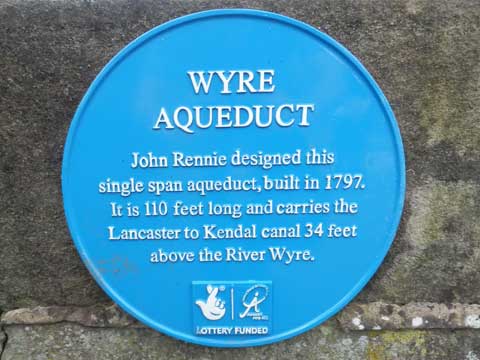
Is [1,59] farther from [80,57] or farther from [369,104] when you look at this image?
[369,104]

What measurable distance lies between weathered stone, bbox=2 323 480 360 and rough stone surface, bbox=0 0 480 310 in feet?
0.53

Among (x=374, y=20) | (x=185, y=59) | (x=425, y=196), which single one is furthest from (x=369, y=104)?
(x=185, y=59)

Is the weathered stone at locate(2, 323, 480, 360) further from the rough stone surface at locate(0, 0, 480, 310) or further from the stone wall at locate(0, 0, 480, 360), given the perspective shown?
the rough stone surface at locate(0, 0, 480, 310)

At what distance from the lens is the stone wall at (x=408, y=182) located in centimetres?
145

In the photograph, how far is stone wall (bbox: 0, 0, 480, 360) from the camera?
145 centimetres

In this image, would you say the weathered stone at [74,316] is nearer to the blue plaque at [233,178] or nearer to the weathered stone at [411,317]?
the blue plaque at [233,178]

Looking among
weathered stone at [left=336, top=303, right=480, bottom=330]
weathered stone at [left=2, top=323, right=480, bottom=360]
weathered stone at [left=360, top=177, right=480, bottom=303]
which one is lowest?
weathered stone at [left=2, top=323, right=480, bottom=360]

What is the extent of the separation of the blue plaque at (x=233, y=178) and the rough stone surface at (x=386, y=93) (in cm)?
13

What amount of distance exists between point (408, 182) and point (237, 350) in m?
0.95

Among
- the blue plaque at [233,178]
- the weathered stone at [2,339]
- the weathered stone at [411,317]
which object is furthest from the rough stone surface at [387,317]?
the weathered stone at [2,339]

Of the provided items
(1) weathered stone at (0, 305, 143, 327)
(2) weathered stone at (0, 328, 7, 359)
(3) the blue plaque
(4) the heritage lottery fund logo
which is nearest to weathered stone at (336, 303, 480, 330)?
(3) the blue plaque

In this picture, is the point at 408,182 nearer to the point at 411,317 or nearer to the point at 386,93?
the point at 386,93

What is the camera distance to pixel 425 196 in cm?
154

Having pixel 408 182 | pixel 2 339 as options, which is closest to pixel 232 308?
pixel 408 182
